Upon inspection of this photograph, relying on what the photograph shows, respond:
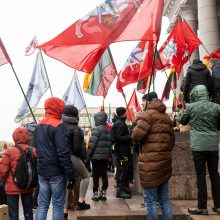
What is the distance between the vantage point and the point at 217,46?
18.4 meters

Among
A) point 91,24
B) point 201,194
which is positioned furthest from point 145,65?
point 201,194

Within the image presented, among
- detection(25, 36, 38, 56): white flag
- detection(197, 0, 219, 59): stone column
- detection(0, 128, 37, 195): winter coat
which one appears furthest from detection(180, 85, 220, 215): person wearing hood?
detection(197, 0, 219, 59): stone column

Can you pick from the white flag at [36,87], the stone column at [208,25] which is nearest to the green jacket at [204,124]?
the white flag at [36,87]

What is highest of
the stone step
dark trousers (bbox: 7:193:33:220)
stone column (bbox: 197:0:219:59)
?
stone column (bbox: 197:0:219:59)

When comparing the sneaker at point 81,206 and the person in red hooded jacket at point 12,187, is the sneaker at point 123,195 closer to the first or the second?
the sneaker at point 81,206

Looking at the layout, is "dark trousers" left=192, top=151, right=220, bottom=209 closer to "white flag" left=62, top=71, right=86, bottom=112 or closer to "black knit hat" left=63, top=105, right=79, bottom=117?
"black knit hat" left=63, top=105, right=79, bottom=117

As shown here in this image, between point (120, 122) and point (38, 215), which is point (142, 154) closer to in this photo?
point (38, 215)

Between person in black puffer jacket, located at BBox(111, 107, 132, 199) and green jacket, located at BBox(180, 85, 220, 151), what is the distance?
2030 millimetres

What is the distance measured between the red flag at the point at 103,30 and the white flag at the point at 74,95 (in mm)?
6789

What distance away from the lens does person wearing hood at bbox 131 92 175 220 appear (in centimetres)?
478

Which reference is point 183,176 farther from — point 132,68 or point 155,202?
point 132,68

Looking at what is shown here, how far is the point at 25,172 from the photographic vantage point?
5512mm

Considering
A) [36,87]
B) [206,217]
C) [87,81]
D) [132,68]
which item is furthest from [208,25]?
[206,217]

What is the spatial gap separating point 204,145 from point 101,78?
6262 millimetres
